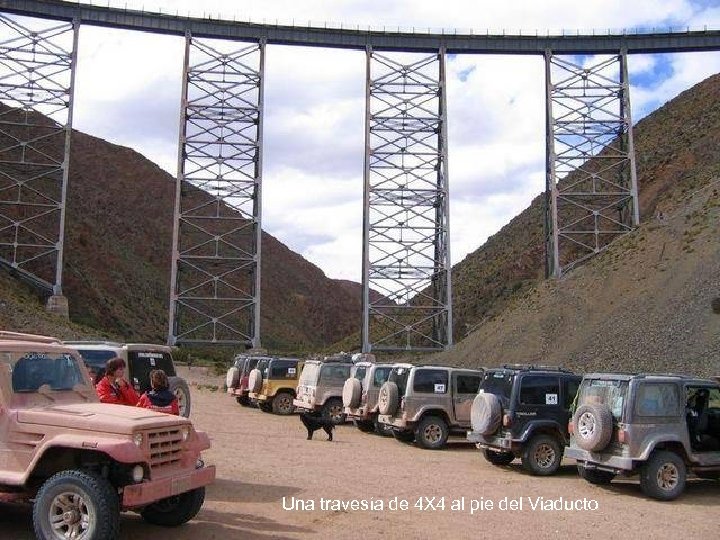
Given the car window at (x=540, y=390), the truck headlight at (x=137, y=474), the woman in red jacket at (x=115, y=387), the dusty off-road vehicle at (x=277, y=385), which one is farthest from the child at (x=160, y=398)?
the dusty off-road vehicle at (x=277, y=385)

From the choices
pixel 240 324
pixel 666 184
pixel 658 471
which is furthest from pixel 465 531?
pixel 240 324

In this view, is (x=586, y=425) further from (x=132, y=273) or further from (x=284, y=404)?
(x=132, y=273)

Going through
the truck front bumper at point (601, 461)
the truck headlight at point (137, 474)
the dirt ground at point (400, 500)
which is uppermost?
the truck headlight at point (137, 474)

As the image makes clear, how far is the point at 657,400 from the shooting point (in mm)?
10023

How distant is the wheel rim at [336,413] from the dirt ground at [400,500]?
14.6 ft

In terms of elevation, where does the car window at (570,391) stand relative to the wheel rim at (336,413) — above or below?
above

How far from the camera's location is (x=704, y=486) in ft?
35.6

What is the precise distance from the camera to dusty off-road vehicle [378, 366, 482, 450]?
47.9ft

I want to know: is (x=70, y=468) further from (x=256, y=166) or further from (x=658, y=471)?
(x=256, y=166)

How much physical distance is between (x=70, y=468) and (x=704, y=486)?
8282mm

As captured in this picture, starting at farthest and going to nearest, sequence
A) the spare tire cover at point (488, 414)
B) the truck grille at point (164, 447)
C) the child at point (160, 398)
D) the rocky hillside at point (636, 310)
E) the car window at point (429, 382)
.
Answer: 1. the rocky hillside at point (636, 310)
2. the car window at point (429, 382)
3. the spare tire cover at point (488, 414)
4. the child at point (160, 398)
5. the truck grille at point (164, 447)

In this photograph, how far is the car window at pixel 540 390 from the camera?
11.7 metres

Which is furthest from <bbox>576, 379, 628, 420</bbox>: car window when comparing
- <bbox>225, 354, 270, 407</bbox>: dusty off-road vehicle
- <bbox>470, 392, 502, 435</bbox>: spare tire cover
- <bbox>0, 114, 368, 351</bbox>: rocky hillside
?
<bbox>0, 114, 368, 351</bbox>: rocky hillside

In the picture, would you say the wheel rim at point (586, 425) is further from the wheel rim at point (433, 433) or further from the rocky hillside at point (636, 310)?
the rocky hillside at point (636, 310)
